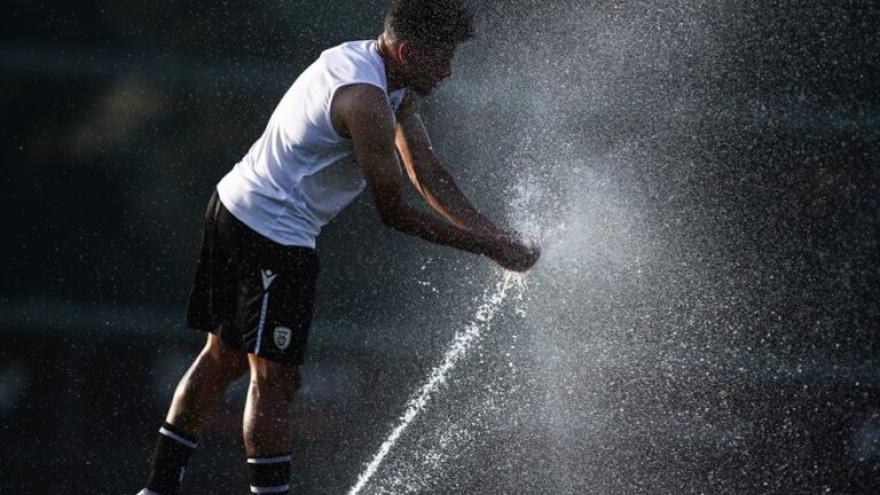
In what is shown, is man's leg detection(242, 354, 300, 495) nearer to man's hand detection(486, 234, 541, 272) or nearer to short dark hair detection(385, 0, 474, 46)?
man's hand detection(486, 234, 541, 272)

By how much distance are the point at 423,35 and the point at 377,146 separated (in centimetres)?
37

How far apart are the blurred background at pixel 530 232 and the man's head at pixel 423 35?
1.47 metres

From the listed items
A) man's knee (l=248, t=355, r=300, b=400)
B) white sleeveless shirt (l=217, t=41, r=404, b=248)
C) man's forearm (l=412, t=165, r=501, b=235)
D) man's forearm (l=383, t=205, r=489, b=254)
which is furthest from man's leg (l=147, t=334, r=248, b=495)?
man's forearm (l=412, t=165, r=501, b=235)

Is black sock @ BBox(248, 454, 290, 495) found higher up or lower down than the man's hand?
lower down

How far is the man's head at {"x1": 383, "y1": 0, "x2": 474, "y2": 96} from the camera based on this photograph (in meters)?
3.39

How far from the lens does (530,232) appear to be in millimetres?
4793

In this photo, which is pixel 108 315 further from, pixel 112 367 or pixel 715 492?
pixel 715 492

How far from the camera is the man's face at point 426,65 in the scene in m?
3.41

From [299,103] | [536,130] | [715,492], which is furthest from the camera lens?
[536,130]

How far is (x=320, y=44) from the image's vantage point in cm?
531

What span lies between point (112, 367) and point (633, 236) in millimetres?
2328

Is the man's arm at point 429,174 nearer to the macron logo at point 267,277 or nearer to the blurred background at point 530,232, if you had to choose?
the macron logo at point 267,277

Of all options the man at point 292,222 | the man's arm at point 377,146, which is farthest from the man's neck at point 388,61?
the man's arm at point 377,146

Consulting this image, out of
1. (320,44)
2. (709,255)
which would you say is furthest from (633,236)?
(320,44)
